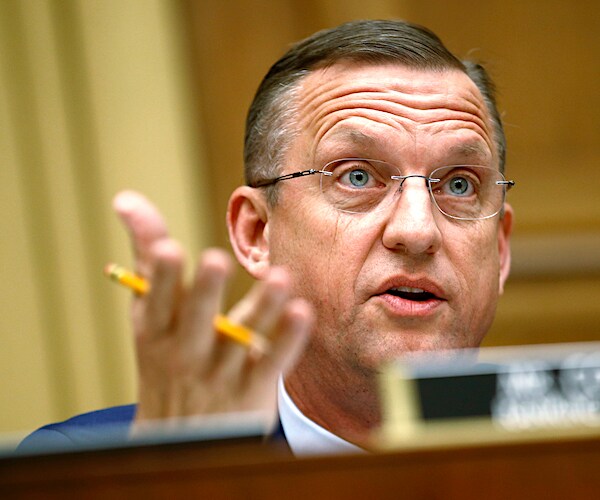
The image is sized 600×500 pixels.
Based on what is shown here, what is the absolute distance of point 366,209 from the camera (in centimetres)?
162

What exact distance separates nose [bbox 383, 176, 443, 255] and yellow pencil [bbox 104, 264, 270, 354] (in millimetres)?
617

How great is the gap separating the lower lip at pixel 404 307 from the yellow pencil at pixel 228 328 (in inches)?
23.7

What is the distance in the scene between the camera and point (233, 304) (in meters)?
2.64

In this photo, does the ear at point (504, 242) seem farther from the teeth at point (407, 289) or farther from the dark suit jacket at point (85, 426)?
the dark suit jacket at point (85, 426)

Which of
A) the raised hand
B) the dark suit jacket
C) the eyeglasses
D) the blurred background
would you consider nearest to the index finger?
the raised hand

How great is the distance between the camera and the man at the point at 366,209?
1537 millimetres

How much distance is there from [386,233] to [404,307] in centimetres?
14

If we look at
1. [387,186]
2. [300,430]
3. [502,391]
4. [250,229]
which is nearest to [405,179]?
[387,186]

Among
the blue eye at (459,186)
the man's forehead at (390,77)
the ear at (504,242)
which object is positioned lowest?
the ear at (504,242)

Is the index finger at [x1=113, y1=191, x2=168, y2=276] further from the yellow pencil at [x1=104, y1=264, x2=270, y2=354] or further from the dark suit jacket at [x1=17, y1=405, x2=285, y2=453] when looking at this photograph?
the dark suit jacket at [x1=17, y1=405, x2=285, y2=453]

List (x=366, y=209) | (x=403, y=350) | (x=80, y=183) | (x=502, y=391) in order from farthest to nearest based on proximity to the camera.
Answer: (x=80, y=183), (x=366, y=209), (x=403, y=350), (x=502, y=391)

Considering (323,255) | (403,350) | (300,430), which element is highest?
(323,255)

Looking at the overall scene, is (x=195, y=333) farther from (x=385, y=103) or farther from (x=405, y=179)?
(x=385, y=103)

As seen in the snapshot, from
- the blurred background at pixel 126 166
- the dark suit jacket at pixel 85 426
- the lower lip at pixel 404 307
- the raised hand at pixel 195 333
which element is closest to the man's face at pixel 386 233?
the lower lip at pixel 404 307
